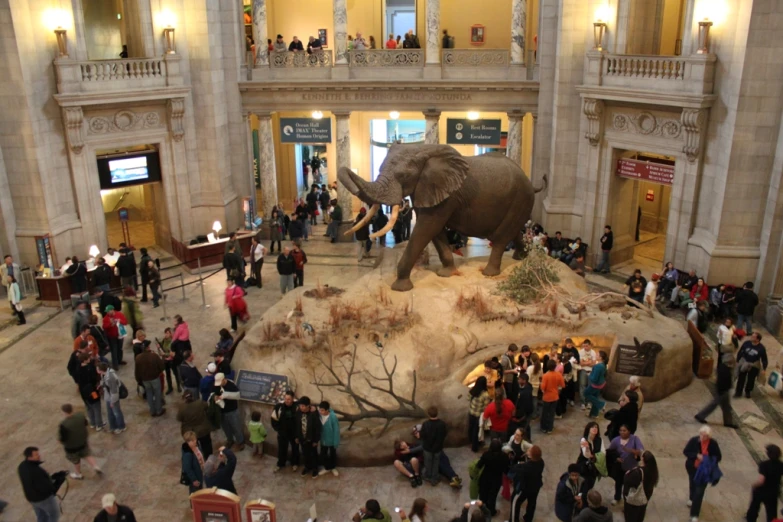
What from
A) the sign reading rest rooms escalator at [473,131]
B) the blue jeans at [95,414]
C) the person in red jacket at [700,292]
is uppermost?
the sign reading rest rooms escalator at [473,131]

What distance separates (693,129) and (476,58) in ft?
23.5

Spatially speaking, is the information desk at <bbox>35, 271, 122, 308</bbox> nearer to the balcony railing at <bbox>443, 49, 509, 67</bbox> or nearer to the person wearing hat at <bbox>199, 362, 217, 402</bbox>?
the person wearing hat at <bbox>199, 362, 217, 402</bbox>

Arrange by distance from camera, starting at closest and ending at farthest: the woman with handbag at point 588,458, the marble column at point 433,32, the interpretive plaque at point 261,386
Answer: the woman with handbag at point 588,458, the interpretive plaque at point 261,386, the marble column at point 433,32

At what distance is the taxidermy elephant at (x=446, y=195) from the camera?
13.6 metres

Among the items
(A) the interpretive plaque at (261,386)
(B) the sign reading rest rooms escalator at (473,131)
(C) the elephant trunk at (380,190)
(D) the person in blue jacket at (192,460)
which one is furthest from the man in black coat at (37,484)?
(B) the sign reading rest rooms escalator at (473,131)

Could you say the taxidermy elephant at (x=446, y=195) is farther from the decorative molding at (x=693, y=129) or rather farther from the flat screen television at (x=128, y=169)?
the flat screen television at (x=128, y=169)

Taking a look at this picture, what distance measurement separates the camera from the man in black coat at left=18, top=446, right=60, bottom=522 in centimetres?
916

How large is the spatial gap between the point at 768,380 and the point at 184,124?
15.4 meters

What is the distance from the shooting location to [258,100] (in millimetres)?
22484

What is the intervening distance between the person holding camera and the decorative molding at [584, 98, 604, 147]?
47.3 ft

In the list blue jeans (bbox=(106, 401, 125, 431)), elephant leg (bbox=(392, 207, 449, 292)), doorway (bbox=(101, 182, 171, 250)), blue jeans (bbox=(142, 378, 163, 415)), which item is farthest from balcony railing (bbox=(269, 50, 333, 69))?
blue jeans (bbox=(106, 401, 125, 431))

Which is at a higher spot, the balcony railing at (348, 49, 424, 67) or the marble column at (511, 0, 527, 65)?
the marble column at (511, 0, 527, 65)

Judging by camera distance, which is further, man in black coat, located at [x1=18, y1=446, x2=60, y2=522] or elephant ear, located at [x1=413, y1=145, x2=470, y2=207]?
elephant ear, located at [x1=413, y1=145, x2=470, y2=207]

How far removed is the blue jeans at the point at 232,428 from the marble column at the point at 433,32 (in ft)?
44.1
